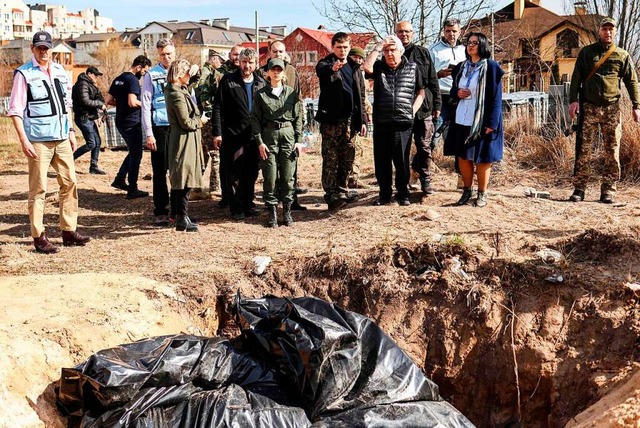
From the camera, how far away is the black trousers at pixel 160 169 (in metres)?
8.05

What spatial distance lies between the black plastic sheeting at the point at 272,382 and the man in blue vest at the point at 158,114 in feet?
11.1

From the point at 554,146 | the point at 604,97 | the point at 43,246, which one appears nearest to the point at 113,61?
the point at 554,146

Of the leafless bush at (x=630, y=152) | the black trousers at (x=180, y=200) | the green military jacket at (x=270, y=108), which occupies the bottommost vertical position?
the black trousers at (x=180, y=200)

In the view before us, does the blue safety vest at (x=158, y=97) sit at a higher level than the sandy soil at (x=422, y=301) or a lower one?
higher

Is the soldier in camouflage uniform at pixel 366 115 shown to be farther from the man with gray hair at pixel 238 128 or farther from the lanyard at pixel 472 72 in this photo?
the lanyard at pixel 472 72

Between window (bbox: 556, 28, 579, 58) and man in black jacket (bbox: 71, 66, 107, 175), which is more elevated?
window (bbox: 556, 28, 579, 58)

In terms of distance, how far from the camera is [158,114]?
7.98m

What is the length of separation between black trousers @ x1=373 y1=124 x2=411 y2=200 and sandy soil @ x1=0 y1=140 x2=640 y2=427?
0.98 meters

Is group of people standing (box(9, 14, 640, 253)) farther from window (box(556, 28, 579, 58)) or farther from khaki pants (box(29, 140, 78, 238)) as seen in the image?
window (box(556, 28, 579, 58))

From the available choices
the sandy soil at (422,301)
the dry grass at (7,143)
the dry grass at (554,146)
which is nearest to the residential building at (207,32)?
the dry grass at (7,143)

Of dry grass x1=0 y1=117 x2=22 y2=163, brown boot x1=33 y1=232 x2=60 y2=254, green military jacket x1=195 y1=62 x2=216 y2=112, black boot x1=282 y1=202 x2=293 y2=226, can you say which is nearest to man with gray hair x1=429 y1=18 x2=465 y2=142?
black boot x1=282 y1=202 x2=293 y2=226

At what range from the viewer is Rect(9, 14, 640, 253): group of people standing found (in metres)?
7.51

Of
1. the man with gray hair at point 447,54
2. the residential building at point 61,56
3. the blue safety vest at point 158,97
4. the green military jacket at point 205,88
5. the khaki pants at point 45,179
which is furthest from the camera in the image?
the residential building at point 61,56

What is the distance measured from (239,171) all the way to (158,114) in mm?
1082
